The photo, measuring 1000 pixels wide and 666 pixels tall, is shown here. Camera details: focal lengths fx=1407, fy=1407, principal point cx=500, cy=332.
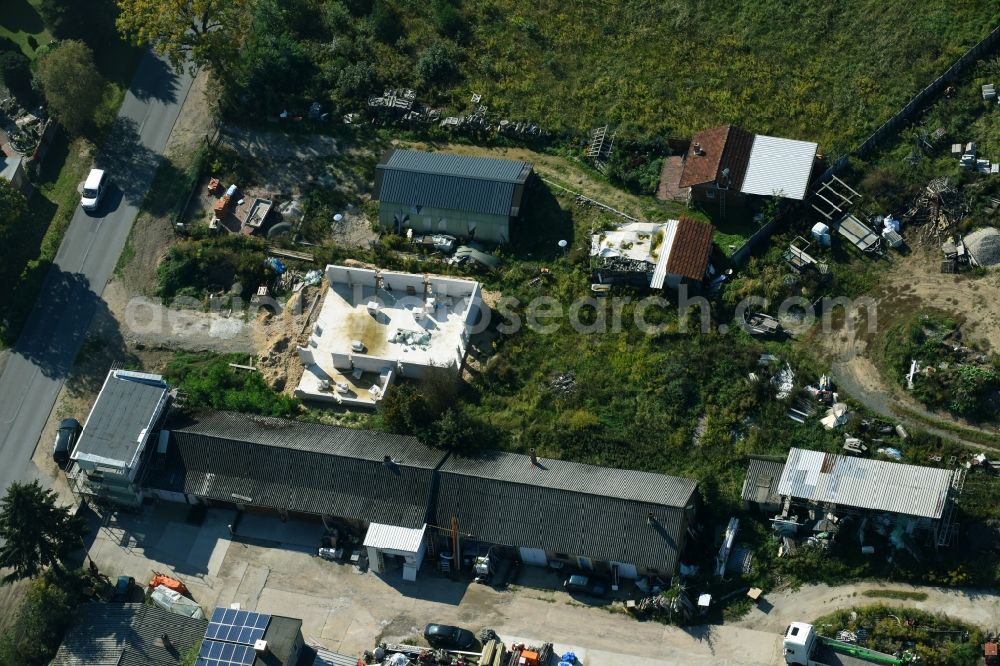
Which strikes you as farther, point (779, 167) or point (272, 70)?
point (272, 70)

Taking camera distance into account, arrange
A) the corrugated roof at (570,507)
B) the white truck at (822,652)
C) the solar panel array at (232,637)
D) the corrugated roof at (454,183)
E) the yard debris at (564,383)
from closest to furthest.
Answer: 1. the white truck at (822,652)
2. the solar panel array at (232,637)
3. the corrugated roof at (570,507)
4. the yard debris at (564,383)
5. the corrugated roof at (454,183)

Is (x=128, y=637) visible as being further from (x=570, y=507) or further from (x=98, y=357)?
(x=570, y=507)

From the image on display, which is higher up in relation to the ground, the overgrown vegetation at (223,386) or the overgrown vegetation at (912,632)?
the overgrown vegetation at (223,386)

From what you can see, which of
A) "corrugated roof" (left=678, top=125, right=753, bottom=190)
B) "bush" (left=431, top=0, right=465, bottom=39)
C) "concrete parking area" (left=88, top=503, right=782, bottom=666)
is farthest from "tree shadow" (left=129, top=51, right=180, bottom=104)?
"corrugated roof" (left=678, top=125, right=753, bottom=190)

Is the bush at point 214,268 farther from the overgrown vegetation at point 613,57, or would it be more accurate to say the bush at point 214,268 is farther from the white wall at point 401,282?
the overgrown vegetation at point 613,57

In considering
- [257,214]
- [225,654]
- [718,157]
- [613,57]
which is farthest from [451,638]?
[613,57]

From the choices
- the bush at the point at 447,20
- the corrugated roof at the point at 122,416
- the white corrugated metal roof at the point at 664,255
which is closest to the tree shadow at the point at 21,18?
the bush at the point at 447,20
